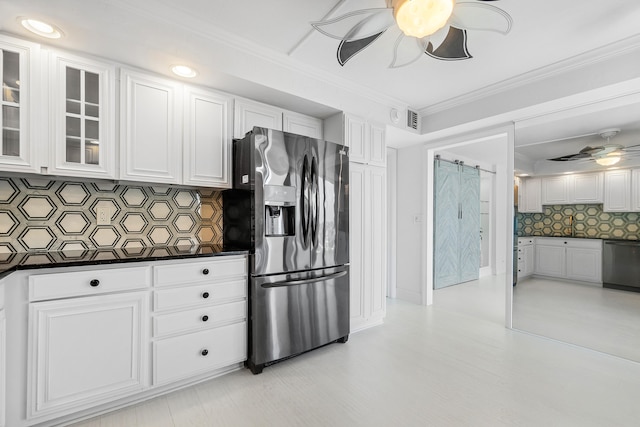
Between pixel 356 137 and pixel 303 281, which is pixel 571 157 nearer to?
pixel 356 137

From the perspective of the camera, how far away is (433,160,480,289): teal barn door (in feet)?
16.2

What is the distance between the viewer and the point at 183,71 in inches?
87.5

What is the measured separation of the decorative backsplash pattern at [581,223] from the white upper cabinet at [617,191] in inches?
2.5

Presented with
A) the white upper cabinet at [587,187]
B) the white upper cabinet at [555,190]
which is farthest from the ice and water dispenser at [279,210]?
the white upper cabinet at [587,187]

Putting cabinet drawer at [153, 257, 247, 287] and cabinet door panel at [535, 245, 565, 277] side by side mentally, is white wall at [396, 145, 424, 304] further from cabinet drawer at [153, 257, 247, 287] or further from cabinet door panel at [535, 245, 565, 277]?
cabinet drawer at [153, 257, 247, 287]

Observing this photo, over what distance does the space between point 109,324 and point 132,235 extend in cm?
Result: 81

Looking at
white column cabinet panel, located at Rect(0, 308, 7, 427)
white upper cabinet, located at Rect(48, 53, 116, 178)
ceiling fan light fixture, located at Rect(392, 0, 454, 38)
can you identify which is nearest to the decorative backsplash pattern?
ceiling fan light fixture, located at Rect(392, 0, 454, 38)

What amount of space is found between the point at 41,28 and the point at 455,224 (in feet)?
18.5

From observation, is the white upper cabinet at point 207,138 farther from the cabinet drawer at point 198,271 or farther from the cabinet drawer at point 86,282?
the cabinet drawer at point 86,282

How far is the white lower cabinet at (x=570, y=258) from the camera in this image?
2959 mm

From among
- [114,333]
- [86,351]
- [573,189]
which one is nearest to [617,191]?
[573,189]

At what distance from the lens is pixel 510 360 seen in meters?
2.52

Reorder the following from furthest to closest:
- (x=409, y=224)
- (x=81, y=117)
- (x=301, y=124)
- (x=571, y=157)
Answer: (x=409, y=224), (x=301, y=124), (x=571, y=157), (x=81, y=117)

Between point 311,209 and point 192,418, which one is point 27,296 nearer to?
point 192,418
